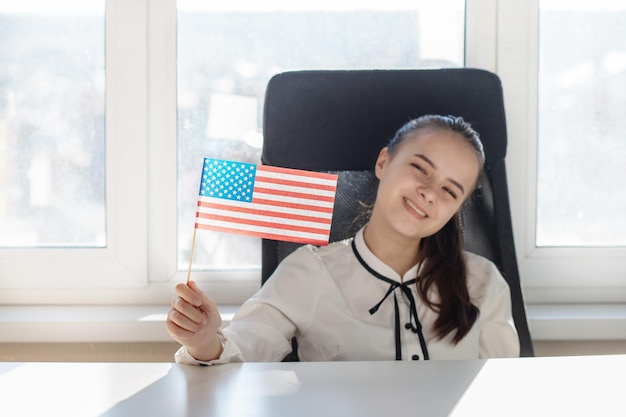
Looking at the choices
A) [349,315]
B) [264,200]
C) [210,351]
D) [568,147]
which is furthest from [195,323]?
[568,147]

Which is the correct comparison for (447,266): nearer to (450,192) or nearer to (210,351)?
(450,192)

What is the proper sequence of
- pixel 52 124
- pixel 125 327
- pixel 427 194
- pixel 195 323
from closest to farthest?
pixel 195 323, pixel 427 194, pixel 125 327, pixel 52 124

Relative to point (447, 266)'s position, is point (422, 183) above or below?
above

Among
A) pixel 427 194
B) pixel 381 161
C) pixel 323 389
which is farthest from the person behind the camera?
pixel 381 161

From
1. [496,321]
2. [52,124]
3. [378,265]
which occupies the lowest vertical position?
[496,321]

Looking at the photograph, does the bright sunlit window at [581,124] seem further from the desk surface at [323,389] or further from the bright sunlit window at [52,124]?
the bright sunlit window at [52,124]

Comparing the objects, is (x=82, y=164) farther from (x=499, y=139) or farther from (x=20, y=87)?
(x=499, y=139)

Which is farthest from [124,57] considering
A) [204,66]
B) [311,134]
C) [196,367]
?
[196,367]

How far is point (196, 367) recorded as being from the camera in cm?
98

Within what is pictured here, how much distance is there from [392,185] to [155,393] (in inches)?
26.9

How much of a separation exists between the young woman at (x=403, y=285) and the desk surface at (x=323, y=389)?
37 centimetres

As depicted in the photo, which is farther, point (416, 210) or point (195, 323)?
point (416, 210)

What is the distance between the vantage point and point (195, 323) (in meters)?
1.05

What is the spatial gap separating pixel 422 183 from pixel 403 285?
0.20m
